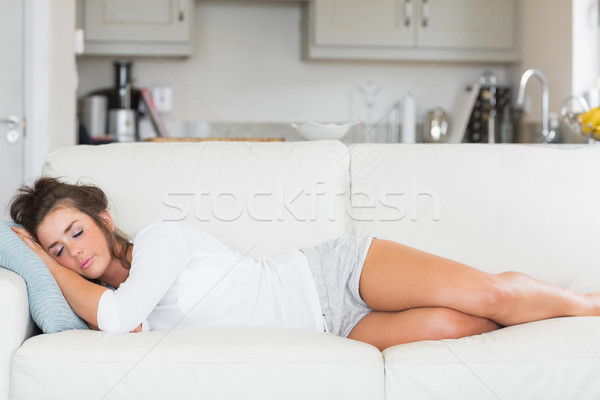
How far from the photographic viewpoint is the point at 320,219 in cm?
208

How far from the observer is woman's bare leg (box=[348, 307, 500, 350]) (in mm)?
1659

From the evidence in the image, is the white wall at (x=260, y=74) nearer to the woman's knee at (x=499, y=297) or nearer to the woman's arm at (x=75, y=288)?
the woman's arm at (x=75, y=288)

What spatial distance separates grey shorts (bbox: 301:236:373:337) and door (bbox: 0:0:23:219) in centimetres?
179

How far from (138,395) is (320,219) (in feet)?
2.68

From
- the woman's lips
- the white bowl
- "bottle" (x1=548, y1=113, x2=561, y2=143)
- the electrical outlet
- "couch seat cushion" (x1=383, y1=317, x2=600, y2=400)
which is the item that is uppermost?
the electrical outlet

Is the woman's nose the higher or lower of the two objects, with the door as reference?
lower

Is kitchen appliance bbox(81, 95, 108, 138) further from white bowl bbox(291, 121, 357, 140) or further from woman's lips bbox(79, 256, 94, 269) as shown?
woman's lips bbox(79, 256, 94, 269)

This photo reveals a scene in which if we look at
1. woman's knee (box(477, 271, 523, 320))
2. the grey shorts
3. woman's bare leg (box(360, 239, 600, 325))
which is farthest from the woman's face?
woman's knee (box(477, 271, 523, 320))

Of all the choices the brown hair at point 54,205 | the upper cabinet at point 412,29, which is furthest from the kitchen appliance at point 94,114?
the brown hair at point 54,205

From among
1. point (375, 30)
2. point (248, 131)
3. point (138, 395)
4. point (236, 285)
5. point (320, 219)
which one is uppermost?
point (375, 30)

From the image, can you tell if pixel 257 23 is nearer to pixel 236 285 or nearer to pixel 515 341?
pixel 236 285

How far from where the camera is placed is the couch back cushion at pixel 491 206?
2.09 m

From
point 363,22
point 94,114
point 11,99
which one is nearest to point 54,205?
point 11,99

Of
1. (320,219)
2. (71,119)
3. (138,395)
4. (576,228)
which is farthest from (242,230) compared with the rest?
(71,119)
